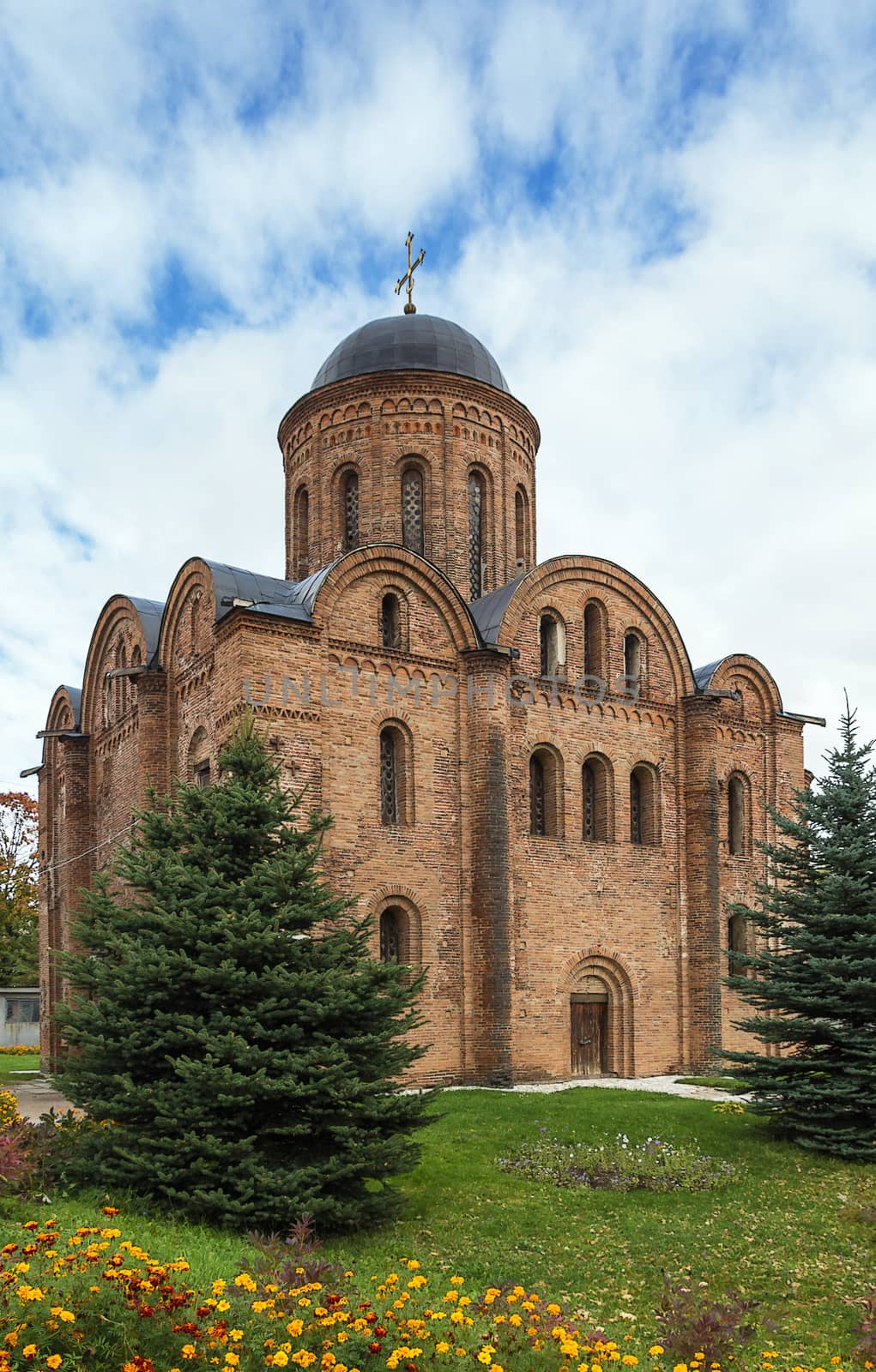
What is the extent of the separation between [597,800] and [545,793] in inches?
46.8

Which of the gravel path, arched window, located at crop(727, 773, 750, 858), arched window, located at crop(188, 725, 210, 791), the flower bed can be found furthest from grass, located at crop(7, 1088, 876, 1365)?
arched window, located at crop(727, 773, 750, 858)

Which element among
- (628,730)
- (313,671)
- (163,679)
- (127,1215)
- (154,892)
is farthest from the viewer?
(628,730)

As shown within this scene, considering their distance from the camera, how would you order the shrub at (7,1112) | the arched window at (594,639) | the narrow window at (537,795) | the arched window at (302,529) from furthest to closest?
the arched window at (302,529)
the arched window at (594,639)
the narrow window at (537,795)
the shrub at (7,1112)

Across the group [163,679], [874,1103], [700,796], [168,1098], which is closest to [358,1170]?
[168,1098]

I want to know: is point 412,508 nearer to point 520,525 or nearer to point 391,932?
point 520,525

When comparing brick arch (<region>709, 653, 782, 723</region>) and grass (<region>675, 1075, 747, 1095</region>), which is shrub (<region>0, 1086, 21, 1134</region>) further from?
brick arch (<region>709, 653, 782, 723</region>)

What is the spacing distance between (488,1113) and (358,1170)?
5.35 meters

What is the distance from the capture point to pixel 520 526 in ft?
76.1

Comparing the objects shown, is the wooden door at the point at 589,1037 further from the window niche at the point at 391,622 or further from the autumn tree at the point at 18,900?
the autumn tree at the point at 18,900

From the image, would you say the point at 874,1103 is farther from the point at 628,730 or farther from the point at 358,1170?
the point at 628,730

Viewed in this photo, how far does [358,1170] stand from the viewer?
9.34 meters

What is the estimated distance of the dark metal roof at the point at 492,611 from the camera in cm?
1875

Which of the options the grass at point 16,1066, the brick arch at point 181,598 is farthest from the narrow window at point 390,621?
the grass at point 16,1066

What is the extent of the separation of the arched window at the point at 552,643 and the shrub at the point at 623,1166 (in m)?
8.76
